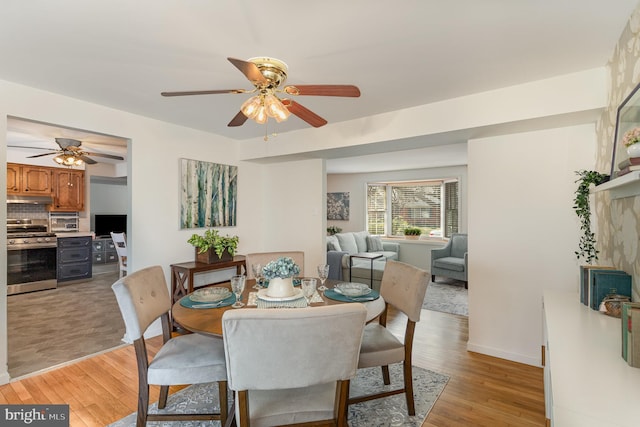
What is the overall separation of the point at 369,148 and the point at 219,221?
7.05 ft

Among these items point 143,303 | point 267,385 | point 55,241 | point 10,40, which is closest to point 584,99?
point 267,385

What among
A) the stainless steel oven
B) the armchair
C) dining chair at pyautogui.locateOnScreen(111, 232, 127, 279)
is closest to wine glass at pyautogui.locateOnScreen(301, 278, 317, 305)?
the armchair

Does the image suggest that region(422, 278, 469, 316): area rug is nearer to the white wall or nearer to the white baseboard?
the white baseboard

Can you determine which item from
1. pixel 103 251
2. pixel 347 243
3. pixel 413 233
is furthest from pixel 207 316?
pixel 103 251

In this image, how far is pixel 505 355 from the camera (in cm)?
285

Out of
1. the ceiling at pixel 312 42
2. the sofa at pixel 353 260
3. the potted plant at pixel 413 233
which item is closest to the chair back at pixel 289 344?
the ceiling at pixel 312 42

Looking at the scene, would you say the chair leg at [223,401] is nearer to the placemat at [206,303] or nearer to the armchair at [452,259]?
the placemat at [206,303]

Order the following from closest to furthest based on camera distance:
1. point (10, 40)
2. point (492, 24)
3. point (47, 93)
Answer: point (492, 24), point (10, 40), point (47, 93)

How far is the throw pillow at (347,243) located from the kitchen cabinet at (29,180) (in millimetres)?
5487

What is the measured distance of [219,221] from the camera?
4.09 metres

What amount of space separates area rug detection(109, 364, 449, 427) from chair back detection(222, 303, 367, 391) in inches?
39.2

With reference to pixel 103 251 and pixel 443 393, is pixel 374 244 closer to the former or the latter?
pixel 443 393

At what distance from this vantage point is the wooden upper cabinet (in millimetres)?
5869

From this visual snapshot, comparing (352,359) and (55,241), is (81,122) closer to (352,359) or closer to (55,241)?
(352,359)
